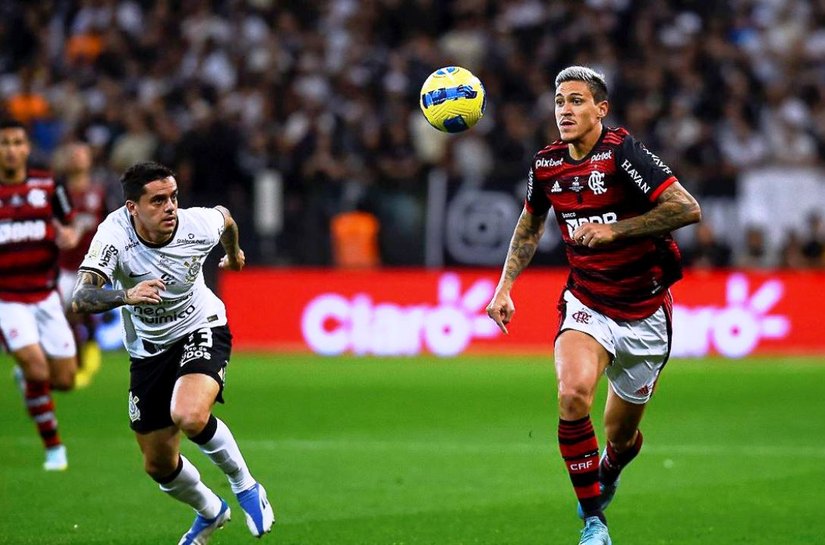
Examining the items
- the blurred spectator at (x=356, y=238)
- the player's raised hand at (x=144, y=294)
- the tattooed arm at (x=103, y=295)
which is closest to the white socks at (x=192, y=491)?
the tattooed arm at (x=103, y=295)

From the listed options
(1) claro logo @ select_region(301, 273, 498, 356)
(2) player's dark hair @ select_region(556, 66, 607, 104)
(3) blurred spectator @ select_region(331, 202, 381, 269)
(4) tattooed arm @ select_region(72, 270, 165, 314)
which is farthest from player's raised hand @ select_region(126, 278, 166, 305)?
(3) blurred spectator @ select_region(331, 202, 381, 269)

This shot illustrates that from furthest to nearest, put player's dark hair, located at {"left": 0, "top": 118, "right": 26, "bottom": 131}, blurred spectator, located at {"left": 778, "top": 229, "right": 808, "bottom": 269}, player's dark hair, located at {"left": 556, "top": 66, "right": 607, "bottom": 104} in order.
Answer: blurred spectator, located at {"left": 778, "top": 229, "right": 808, "bottom": 269}
player's dark hair, located at {"left": 0, "top": 118, "right": 26, "bottom": 131}
player's dark hair, located at {"left": 556, "top": 66, "right": 607, "bottom": 104}

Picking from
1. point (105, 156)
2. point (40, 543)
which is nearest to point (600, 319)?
point (40, 543)

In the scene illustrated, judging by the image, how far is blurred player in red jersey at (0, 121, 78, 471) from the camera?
1130 centimetres

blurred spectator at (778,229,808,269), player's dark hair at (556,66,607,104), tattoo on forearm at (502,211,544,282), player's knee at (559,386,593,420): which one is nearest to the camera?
player's knee at (559,386,593,420)

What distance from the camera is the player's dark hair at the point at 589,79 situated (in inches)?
310

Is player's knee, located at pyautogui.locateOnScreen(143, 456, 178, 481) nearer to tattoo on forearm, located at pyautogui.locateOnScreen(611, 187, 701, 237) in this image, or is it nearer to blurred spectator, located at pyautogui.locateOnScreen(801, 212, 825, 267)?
tattoo on forearm, located at pyautogui.locateOnScreen(611, 187, 701, 237)

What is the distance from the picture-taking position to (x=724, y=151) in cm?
2164

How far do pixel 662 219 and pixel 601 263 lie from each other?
461 millimetres

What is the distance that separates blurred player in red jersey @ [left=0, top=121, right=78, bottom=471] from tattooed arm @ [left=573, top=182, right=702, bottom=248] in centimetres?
541

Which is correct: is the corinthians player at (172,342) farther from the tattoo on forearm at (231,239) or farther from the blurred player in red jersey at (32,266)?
the blurred player in red jersey at (32,266)

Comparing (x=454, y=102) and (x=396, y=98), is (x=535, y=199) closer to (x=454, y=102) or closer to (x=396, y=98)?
(x=454, y=102)

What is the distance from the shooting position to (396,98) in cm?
2244

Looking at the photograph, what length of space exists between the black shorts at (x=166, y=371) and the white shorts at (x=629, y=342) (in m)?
1.91
